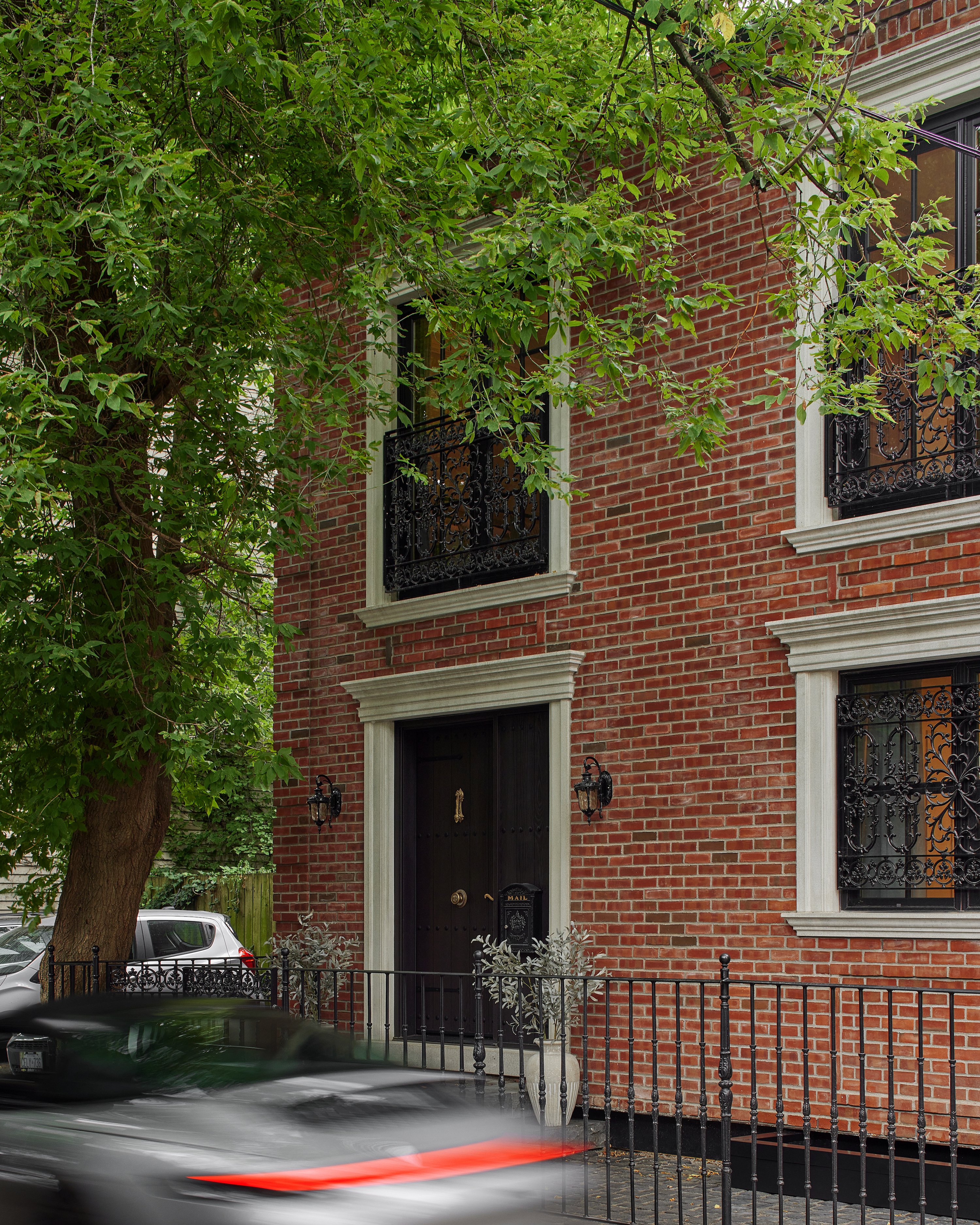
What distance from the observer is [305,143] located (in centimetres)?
876

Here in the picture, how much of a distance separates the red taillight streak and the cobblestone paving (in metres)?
2.53

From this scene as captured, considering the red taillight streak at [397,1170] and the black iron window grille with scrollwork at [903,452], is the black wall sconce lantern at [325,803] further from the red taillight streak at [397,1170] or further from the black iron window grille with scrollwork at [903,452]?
the red taillight streak at [397,1170]

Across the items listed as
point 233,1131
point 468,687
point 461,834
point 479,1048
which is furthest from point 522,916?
point 233,1131

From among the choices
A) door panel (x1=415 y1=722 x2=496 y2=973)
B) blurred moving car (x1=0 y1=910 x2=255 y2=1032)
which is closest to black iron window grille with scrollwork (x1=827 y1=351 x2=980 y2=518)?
door panel (x1=415 y1=722 x2=496 y2=973)

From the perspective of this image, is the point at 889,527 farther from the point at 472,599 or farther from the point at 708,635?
the point at 472,599

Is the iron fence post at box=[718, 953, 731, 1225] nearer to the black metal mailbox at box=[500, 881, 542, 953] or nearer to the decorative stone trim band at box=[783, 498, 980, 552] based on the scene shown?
the decorative stone trim band at box=[783, 498, 980, 552]

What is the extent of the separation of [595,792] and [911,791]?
232 centimetres

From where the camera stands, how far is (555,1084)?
27.2ft

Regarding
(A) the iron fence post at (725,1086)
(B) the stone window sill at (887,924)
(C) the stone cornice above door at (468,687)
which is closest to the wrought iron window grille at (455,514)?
(C) the stone cornice above door at (468,687)

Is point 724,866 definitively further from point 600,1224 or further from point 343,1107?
point 343,1107

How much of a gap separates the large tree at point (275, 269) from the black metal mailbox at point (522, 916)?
86.1 inches

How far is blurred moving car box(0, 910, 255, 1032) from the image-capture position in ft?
41.5

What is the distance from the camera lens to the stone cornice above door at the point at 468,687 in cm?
956

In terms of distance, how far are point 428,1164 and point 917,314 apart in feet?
16.3
